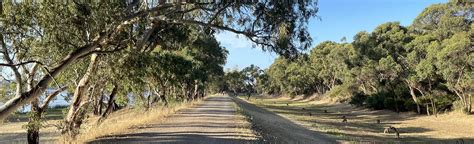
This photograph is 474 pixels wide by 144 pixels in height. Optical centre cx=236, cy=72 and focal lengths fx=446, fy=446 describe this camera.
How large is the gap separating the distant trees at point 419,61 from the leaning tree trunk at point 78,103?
1487 centimetres

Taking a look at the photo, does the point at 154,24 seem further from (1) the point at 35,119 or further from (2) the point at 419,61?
(2) the point at 419,61

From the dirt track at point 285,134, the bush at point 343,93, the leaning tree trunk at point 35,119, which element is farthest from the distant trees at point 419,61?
the leaning tree trunk at point 35,119

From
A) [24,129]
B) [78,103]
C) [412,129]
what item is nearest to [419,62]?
[412,129]

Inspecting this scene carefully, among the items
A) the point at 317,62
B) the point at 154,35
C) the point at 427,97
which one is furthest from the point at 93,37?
the point at 317,62

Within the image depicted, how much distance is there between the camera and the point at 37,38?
32.6 ft

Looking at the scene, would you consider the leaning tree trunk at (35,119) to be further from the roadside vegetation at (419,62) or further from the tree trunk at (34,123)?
the roadside vegetation at (419,62)

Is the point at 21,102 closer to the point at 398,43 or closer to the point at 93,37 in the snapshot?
the point at 93,37

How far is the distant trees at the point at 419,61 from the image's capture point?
32.6 meters

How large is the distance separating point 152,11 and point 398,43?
114 ft

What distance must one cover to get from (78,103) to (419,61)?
32528 millimetres

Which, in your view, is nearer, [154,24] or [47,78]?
[47,78]

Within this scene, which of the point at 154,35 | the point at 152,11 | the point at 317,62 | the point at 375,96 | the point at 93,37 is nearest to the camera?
the point at 93,37

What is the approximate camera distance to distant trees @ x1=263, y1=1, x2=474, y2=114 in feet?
107

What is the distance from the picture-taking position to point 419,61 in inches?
1538
